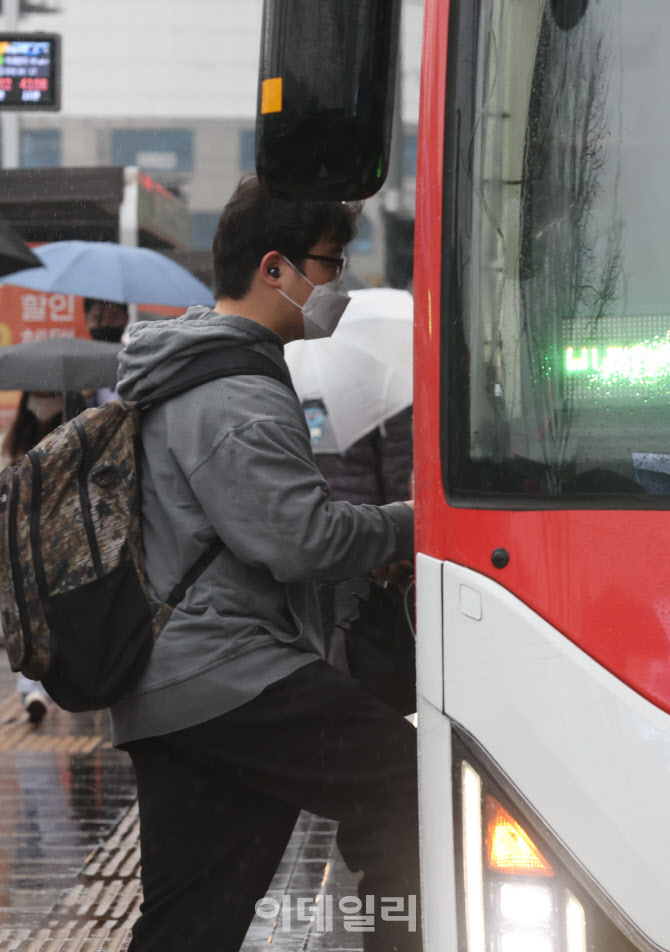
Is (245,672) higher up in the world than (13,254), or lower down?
lower down

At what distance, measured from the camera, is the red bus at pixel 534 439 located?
1908 mm

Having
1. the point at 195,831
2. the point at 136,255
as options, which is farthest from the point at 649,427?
the point at 136,255

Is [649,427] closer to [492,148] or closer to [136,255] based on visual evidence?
[492,148]

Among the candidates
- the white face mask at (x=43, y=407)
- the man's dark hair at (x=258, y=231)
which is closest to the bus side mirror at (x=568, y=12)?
the man's dark hair at (x=258, y=231)

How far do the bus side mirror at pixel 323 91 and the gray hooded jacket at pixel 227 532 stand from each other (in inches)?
19.0

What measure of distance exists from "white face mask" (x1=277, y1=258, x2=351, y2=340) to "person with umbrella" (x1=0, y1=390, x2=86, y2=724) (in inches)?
182

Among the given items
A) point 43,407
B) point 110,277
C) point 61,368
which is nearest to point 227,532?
point 43,407

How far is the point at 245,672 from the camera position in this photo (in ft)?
8.37

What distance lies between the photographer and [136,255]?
9680mm

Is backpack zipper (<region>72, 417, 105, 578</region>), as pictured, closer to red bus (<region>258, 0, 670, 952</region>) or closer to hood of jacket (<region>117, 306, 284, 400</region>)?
hood of jacket (<region>117, 306, 284, 400</region>)

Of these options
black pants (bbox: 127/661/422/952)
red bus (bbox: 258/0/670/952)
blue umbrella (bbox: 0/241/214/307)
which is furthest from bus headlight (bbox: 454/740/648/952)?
blue umbrella (bbox: 0/241/214/307)

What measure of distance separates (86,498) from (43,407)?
524 centimetres

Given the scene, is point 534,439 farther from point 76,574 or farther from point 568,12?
point 76,574

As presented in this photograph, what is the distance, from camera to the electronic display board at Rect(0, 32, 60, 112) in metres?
11.4
